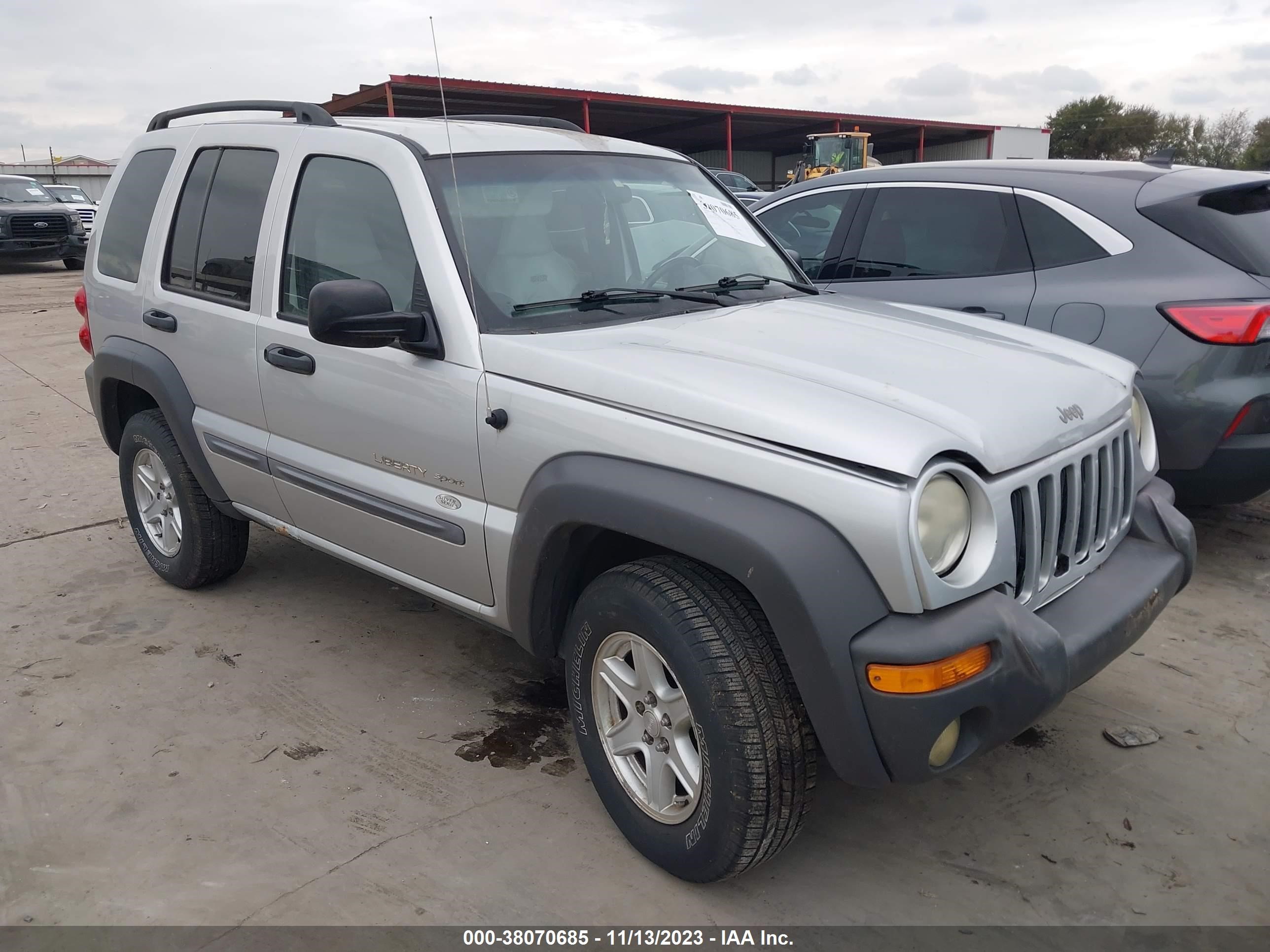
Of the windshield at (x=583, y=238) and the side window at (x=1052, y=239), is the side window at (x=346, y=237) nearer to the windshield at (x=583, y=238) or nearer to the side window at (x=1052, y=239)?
the windshield at (x=583, y=238)

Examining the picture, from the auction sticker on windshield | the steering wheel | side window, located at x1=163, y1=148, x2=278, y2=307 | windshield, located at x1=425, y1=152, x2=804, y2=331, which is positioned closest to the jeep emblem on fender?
windshield, located at x1=425, y1=152, x2=804, y2=331

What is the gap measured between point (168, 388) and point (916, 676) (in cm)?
321

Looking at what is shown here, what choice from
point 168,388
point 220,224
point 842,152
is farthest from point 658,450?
point 842,152

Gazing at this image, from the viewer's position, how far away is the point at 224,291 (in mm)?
3812

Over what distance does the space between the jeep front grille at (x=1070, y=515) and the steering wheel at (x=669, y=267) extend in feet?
4.58

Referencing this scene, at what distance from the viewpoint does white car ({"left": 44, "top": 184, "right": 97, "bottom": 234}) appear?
23234mm

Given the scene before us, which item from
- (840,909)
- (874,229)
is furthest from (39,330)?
(840,909)

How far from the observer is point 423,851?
278cm

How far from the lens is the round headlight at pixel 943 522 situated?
2.19 metres

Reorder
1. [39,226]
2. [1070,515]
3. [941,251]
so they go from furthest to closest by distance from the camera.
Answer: [39,226], [941,251], [1070,515]

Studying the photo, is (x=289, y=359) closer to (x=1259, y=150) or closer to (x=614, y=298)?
(x=614, y=298)

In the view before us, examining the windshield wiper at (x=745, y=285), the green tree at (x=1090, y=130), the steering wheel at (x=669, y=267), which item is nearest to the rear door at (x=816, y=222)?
the windshield wiper at (x=745, y=285)

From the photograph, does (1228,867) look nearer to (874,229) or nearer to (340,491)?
(340,491)

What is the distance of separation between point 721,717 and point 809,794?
1.11ft
